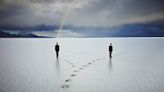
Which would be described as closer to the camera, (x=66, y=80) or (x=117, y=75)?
(x=66, y=80)

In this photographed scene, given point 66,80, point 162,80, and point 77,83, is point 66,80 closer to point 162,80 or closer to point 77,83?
point 77,83

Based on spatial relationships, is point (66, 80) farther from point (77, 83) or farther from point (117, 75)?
point (117, 75)

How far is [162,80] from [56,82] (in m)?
4.86

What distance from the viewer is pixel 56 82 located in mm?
11320

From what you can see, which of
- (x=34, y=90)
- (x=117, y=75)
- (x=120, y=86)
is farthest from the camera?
(x=117, y=75)

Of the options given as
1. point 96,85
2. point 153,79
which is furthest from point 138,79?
point 96,85

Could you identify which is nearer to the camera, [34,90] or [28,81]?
[34,90]

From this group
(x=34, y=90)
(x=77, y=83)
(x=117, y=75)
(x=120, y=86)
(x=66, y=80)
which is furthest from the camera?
(x=117, y=75)

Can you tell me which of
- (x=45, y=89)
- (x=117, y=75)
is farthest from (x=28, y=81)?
(x=117, y=75)

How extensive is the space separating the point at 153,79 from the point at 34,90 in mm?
5657

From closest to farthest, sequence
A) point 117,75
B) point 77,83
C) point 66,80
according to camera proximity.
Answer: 1. point 77,83
2. point 66,80
3. point 117,75

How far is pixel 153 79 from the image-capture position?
11.9 meters

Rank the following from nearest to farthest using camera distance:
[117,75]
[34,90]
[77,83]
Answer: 1. [34,90]
2. [77,83]
3. [117,75]

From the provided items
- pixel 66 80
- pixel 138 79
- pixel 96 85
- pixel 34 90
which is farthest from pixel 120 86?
pixel 34 90
